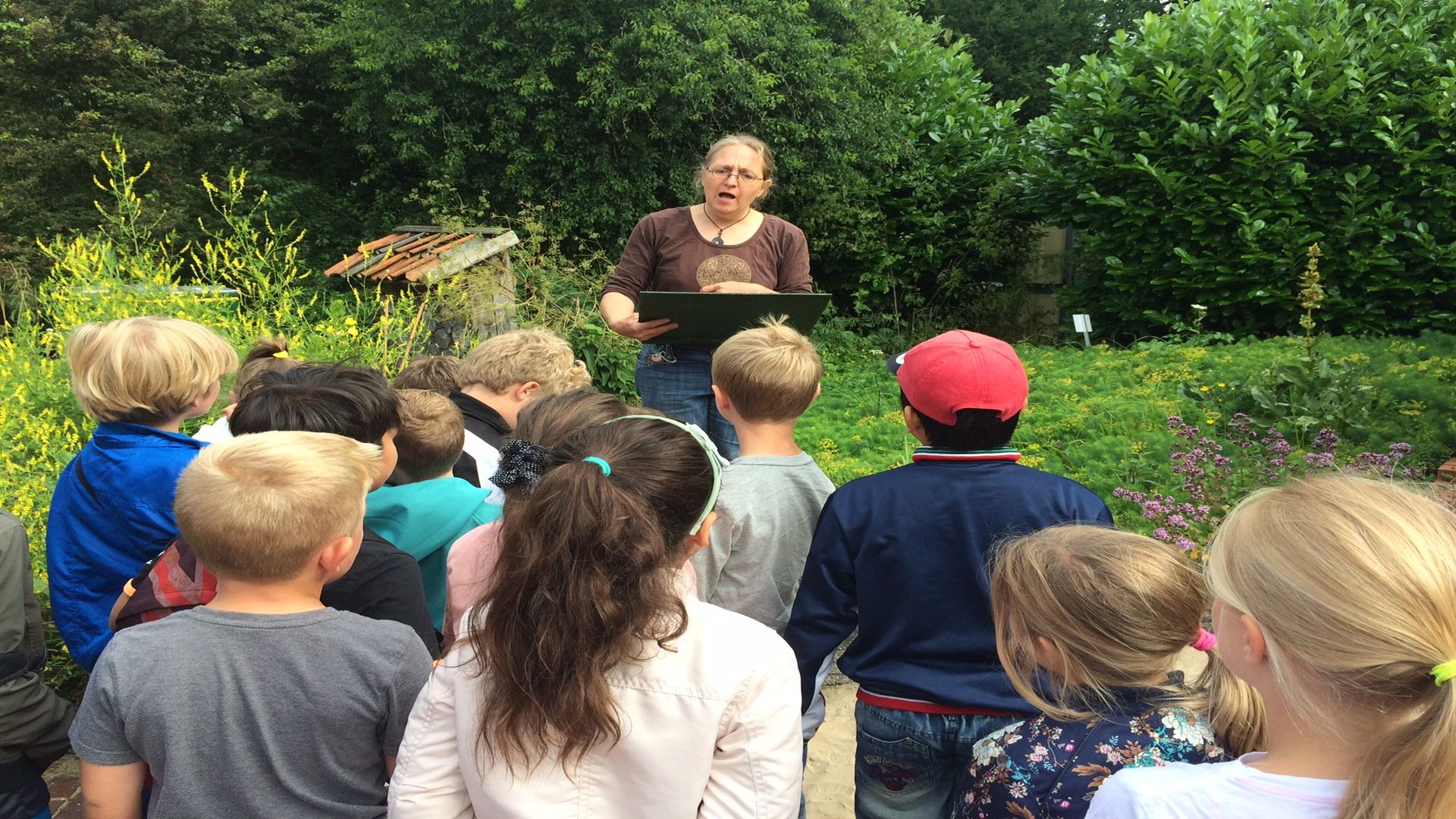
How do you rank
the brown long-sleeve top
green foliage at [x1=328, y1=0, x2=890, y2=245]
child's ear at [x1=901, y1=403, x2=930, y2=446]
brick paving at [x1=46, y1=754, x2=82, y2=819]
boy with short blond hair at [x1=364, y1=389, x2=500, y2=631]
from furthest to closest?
green foliage at [x1=328, y1=0, x2=890, y2=245], the brown long-sleeve top, brick paving at [x1=46, y1=754, x2=82, y2=819], boy with short blond hair at [x1=364, y1=389, x2=500, y2=631], child's ear at [x1=901, y1=403, x2=930, y2=446]

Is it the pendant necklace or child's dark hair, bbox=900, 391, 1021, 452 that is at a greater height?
the pendant necklace

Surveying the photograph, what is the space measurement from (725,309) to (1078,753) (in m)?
1.88

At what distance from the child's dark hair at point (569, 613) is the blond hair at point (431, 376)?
204cm

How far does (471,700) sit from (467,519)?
1.07 metres

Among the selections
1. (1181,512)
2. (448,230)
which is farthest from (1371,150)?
(448,230)

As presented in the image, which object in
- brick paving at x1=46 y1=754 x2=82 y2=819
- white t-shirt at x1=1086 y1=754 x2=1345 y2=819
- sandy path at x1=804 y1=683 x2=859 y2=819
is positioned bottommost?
sandy path at x1=804 y1=683 x2=859 y2=819

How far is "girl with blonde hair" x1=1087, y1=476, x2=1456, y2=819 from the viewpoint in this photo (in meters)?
1.09

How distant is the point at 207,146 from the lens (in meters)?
12.7

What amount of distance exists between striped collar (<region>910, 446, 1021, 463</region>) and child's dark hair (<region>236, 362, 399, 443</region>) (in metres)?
1.21

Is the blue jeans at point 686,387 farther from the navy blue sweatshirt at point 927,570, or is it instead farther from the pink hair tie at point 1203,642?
the pink hair tie at point 1203,642

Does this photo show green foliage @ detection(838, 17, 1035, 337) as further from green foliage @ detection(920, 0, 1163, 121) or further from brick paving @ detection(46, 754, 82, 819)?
brick paving @ detection(46, 754, 82, 819)

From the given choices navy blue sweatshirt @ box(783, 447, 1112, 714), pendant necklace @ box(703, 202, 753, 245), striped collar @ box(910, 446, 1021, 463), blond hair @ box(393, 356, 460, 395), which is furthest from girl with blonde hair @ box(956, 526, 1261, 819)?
blond hair @ box(393, 356, 460, 395)

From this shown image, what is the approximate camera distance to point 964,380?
200cm

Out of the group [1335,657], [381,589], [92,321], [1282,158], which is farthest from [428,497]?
[1282,158]
